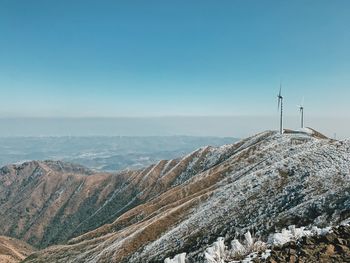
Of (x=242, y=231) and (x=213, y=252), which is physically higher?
(x=213, y=252)

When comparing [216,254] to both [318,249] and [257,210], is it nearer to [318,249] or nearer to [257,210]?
[318,249]

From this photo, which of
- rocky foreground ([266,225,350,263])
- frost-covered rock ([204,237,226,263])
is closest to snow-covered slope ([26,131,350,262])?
frost-covered rock ([204,237,226,263])

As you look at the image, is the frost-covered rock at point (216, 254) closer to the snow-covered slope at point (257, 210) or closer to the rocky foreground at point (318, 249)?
the rocky foreground at point (318, 249)

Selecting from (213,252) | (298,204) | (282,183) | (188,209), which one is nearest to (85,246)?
(188,209)

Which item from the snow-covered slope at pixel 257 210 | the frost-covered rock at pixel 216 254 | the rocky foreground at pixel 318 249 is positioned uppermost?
the rocky foreground at pixel 318 249

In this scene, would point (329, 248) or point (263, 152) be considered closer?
point (329, 248)

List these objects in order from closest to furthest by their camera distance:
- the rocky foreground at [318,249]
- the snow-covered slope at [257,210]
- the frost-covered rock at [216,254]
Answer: the rocky foreground at [318,249]
the frost-covered rock at [216,254]
the snow-covered slope at [257,210]

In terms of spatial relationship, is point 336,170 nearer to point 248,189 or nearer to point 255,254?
point 248,189

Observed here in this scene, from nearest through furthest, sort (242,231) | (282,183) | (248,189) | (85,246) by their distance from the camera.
→ (242,231) → (282,183) → (248,189) → (85,246)

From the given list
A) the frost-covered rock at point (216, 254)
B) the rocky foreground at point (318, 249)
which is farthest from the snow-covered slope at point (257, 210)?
the rocky foreground at point (318, 249)

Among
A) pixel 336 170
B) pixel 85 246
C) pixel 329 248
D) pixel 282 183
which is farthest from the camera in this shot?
pixel 85 246

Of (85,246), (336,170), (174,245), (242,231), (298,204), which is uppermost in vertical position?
(336,170)
